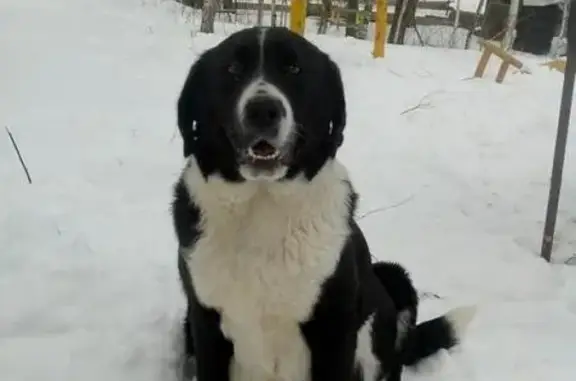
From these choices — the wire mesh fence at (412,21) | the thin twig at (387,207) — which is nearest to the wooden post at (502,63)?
the thin twig at (387,207)

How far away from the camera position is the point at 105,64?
23.0 feet

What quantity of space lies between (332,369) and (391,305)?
51cm

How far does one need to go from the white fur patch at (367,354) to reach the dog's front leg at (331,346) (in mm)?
184

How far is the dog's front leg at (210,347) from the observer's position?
264 cm

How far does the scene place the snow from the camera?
332 cm

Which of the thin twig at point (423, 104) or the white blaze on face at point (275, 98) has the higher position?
the white blaze on face at point (275, 98)

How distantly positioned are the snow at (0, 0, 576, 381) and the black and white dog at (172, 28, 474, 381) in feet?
1.90

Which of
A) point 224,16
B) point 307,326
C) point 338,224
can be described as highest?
point 338,224

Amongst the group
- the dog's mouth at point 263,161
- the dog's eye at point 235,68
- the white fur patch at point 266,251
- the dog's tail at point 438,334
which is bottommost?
the dog's tail at point 438,334

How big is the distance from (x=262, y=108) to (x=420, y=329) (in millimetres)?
1304

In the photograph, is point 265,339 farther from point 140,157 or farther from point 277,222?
point 140,157

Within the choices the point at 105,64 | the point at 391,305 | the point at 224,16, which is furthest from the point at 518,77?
the point at 391,305

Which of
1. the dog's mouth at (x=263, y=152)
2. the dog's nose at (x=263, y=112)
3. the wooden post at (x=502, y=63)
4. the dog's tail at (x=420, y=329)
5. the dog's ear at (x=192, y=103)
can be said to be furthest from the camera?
the wooden post at (x=502, y=63)

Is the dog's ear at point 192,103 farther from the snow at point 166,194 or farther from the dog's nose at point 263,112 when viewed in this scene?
the snow at point 166,194
